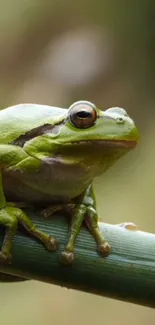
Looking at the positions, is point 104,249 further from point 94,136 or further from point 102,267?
point 94,136

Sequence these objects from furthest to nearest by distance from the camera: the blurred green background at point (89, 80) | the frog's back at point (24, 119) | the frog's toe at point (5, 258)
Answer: the blurred green background at point (89, 80) → the frog's back at point (24, 119) → the frog's toe at point (5, 258)

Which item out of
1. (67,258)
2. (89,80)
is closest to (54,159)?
(67,258)

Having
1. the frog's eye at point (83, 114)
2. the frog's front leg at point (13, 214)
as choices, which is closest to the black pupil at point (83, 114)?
the frog's eye at point (83, 114)

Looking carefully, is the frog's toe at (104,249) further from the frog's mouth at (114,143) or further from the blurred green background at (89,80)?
the blurred green background at (89,80)

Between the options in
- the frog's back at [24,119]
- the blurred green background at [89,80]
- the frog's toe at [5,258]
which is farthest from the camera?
the blurred green background at [89,80]

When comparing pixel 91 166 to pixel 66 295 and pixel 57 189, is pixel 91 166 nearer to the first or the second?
pixel 57 189

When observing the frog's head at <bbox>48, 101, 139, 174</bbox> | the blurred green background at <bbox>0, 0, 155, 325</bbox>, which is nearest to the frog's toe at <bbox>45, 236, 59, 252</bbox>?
the frog's head at <bbox>48, 101, 139, 174</bbox>
